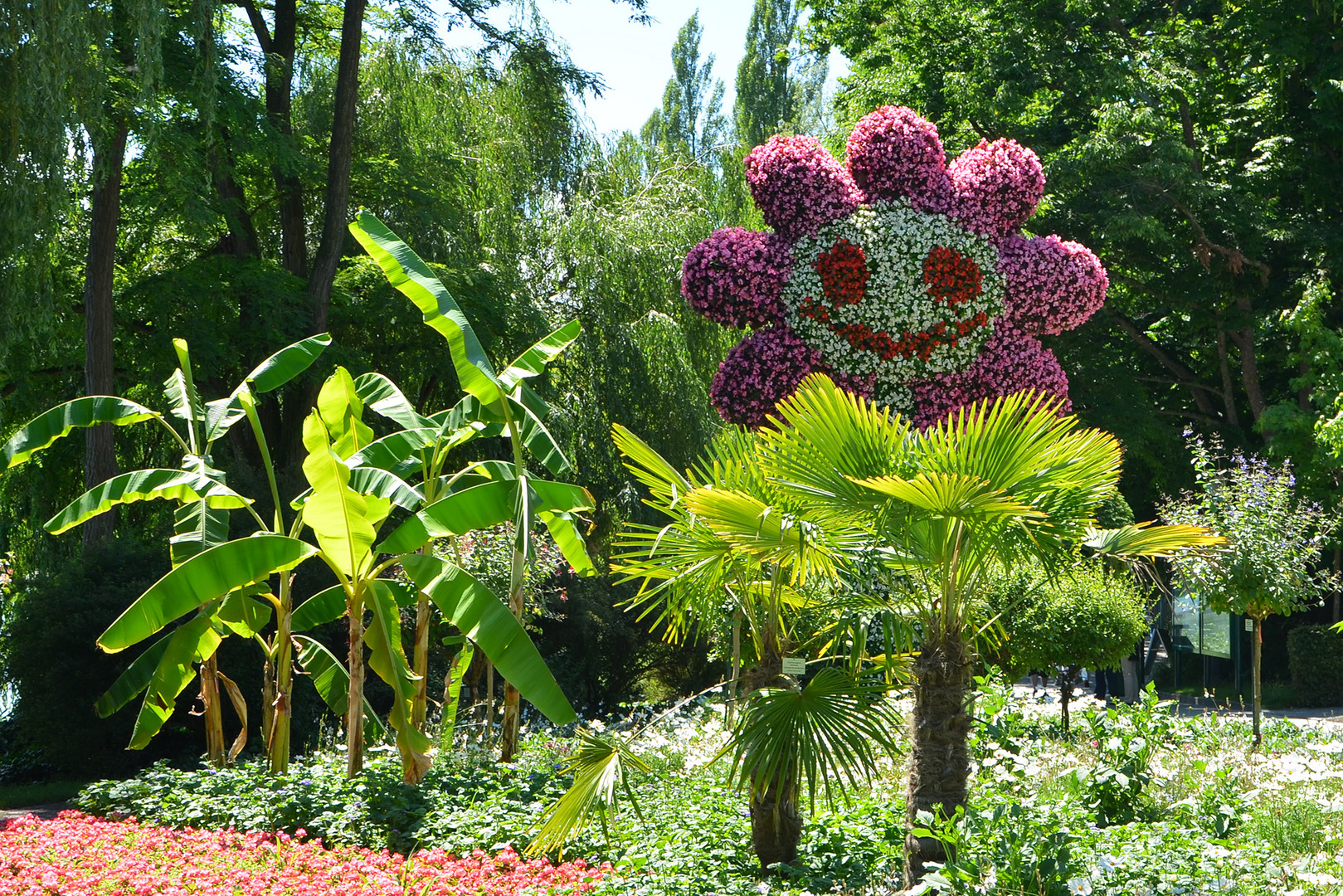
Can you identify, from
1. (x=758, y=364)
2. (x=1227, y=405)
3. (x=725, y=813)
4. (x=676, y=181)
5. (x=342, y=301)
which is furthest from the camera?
(x=1227, y=405)

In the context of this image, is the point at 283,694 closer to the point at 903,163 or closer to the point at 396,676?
the point at 396,676

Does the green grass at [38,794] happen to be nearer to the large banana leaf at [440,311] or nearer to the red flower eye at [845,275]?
A: the large banana leaf at [440,311]

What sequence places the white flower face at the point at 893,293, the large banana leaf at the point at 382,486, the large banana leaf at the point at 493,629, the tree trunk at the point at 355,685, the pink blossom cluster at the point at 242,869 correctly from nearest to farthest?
the pink blossom cluster at the point at 242,869 → the large banana leaf at the point at 493,629 → the large banana leaf at the point at 382,486 → the tree trunk at the point at 355,685 → the white flower face at the point at 893,293

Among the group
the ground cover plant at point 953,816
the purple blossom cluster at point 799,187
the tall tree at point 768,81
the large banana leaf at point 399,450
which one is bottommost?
the ground cover plant at point 953,816

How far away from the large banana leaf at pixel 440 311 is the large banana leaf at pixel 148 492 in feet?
5.88

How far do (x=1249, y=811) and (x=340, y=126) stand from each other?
12093mm

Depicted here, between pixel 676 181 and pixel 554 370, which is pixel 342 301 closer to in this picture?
pixel 554 370

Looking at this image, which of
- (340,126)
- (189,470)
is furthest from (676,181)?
(189,470)

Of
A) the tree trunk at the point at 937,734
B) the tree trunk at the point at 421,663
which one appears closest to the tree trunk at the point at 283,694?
the tree trunk at the point at 421,663

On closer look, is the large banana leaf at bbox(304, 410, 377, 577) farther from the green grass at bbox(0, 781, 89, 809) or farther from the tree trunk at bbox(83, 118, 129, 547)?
the tree trunk at bbox(83, 118, 129, 547)

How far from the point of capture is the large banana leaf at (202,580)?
6.64m

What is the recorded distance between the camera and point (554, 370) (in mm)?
15219

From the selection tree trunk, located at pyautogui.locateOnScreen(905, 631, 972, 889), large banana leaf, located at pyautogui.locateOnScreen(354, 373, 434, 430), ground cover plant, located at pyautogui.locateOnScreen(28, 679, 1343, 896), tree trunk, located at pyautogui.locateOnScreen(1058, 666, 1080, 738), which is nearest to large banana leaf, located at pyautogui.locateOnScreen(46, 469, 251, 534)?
large banana leaf, located at pyautogui.locateOnScreen(354, 373, 434, 430)

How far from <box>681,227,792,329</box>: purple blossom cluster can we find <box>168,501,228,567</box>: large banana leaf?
17.7 feet
